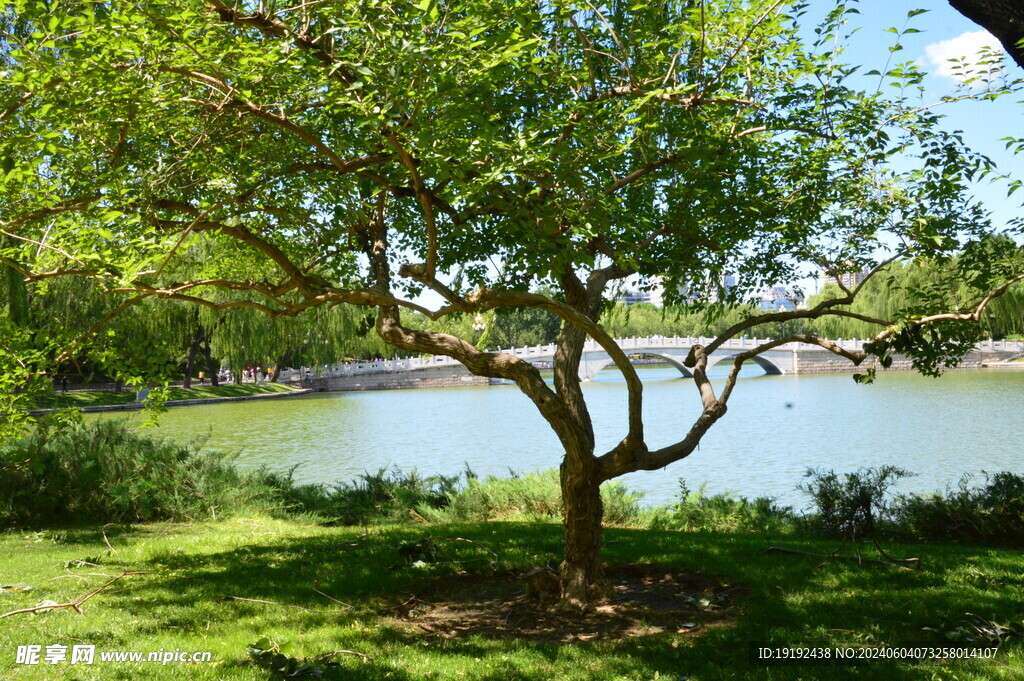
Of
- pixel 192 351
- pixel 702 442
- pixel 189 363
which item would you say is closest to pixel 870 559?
pixel 702 442

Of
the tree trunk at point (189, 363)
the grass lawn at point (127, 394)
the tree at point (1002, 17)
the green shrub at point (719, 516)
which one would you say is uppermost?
the tree at point (1002, 17)

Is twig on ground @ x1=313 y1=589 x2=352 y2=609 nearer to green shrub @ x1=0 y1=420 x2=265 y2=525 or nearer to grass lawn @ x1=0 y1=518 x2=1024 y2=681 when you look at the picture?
grass lawn @ x1=0 y1=518 x2=1024 y2=681

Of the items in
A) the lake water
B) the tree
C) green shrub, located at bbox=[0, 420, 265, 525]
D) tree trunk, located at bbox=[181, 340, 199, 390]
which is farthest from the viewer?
tree trunk, located at bbox=[181, 340, 199, 390]

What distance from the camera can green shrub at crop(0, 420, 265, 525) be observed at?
898 centimetres

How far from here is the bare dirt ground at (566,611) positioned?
16.6 ft

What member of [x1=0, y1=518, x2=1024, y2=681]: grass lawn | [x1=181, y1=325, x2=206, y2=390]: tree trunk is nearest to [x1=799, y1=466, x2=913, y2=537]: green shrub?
[x1=0, y1=518, x2=1024, y2=681]: grass lawn

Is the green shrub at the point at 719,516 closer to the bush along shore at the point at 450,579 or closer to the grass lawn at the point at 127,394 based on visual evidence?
the bush along shore at the point at 450,579

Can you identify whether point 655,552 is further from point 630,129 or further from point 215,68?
point 215,68

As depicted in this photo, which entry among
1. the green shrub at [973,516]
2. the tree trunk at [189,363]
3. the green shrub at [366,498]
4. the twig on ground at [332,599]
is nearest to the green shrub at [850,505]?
the green shrub at [973,516]

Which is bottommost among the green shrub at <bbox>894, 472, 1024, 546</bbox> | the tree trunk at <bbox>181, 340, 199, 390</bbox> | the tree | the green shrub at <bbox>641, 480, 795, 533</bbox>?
the green shrub at <bbox>641, 480, 795, 533</bbox>

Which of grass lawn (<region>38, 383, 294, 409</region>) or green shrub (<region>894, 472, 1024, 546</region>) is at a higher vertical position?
grass lawn (<region>38, 383, 294, 409</region>)

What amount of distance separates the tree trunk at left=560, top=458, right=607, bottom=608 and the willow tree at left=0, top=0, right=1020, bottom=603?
0.05 feet

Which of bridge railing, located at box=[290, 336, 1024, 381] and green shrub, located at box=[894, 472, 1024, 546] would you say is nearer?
green shrub, located at box=[894, 472, 1024, 546]

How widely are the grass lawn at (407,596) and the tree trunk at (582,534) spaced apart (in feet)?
2.64
